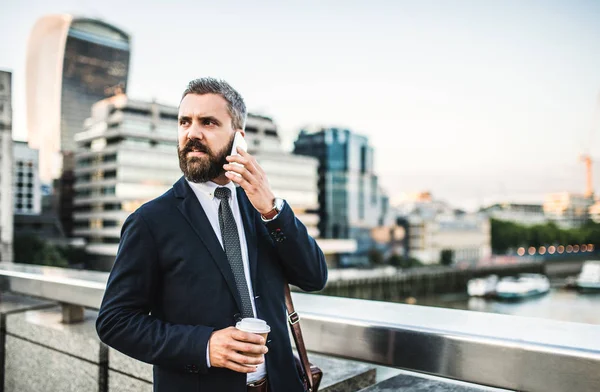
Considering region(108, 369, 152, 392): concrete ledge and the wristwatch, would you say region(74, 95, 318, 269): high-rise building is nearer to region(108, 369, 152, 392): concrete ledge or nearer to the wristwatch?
region(108, 369, 152, 392): concrete ledge

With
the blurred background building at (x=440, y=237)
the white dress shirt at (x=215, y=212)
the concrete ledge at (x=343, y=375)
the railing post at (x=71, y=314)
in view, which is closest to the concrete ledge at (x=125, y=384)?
the railing post at (x=71, y=314)

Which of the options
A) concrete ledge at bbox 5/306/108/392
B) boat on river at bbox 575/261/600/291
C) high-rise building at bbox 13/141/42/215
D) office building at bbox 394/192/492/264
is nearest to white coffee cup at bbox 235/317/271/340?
concrete ledge at bbox 5/306/108/392

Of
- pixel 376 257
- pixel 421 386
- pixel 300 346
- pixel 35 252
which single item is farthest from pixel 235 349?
pixel 376 257

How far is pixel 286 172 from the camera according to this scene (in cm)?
6881

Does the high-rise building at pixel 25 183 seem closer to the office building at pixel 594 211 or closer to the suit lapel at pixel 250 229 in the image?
the suit lapel at pixel 250 229

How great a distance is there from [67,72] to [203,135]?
12376cm

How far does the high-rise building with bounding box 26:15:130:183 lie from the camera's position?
111 m

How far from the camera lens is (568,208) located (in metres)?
188

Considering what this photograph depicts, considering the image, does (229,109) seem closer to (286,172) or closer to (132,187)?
(132,187)

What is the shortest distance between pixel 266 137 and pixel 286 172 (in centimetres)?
627

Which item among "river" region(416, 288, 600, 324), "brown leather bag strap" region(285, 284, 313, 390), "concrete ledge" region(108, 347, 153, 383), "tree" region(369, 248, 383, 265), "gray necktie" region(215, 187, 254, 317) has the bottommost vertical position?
"river" region(416, 288, 600, 324)

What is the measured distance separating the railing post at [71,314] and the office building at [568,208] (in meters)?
199

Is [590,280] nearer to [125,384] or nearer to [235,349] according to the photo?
[125,384]

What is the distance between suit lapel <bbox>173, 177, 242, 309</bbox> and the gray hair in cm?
27
